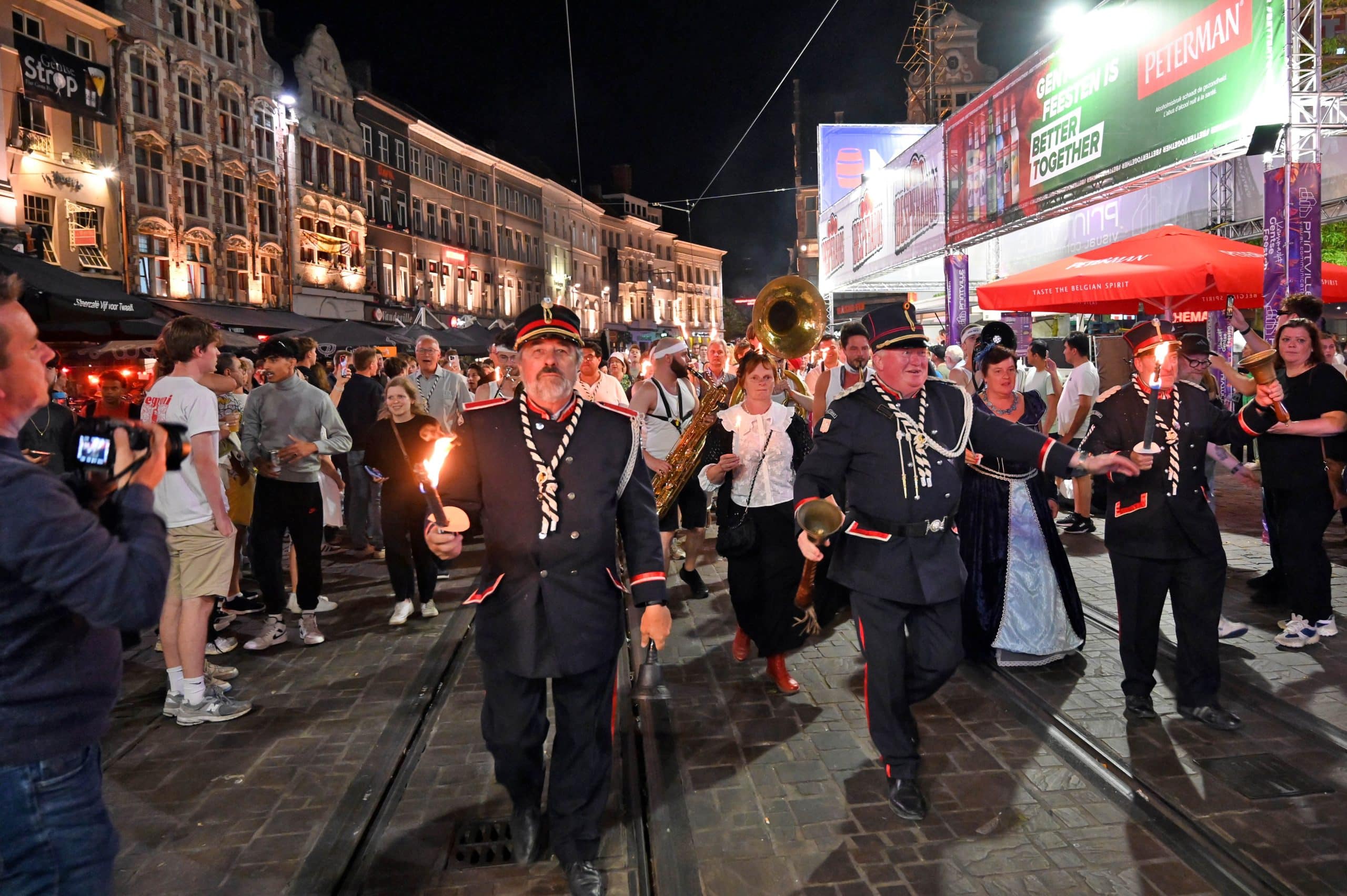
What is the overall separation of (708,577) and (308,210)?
3323cm

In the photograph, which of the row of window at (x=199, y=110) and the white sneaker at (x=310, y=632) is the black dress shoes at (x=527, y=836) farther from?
the row of window at (x=199, y=110)

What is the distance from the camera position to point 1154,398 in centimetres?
429

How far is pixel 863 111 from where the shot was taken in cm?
8769

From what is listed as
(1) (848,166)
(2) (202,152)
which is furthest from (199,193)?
(1) (848,166)

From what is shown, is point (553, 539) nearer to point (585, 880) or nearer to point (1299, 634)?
point (585, 880)

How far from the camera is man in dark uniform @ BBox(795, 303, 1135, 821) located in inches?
159

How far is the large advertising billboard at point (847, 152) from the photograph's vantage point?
32.4 m

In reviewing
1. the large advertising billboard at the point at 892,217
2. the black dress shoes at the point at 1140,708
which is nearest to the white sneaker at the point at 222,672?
the black dress shoes at the point at 1140,708

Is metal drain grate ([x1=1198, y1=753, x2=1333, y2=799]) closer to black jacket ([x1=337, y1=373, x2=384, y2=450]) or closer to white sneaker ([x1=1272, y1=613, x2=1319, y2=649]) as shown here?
white sneaker ([x1=1272, y1=613, x2=1319, y2=649])

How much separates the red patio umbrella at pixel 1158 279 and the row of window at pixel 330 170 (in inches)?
1297

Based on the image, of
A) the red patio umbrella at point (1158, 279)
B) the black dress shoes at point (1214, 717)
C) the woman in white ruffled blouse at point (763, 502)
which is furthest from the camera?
the red patio umbrella at point (1158, 279)

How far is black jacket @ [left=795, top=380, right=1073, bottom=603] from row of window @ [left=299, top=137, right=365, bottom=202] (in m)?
36.9

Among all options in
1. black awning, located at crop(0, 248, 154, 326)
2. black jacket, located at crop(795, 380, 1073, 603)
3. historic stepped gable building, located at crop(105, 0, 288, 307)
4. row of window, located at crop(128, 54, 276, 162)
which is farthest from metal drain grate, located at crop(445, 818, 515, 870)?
row of window, located at crop(128, 54, 276, 162)

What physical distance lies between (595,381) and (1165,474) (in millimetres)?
4930
